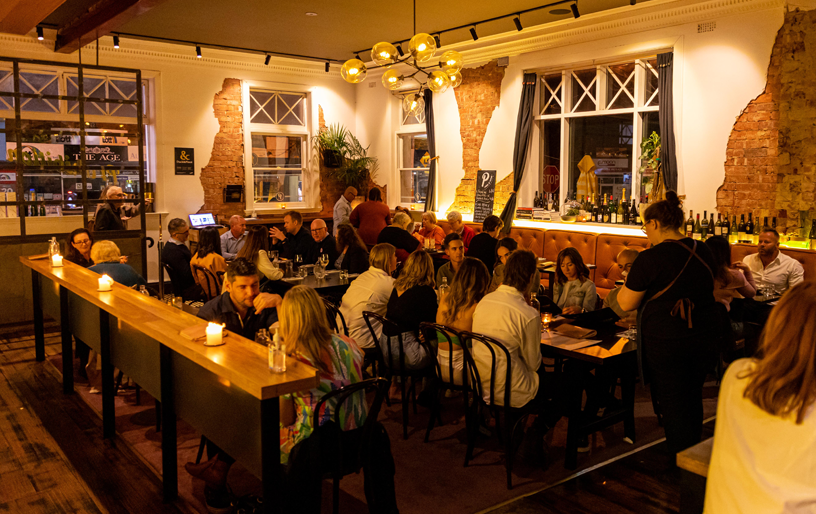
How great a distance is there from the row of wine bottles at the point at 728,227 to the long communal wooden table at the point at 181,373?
534 cm

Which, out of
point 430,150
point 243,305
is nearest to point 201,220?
point 430,150

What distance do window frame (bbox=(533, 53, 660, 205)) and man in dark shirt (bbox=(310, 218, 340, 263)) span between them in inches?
145

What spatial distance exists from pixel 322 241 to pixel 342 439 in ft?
14.0

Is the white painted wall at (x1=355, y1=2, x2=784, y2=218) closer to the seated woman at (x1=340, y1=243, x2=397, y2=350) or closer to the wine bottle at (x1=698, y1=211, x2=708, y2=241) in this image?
the wine bottle at (x1=698, y1=211, x2=708, y2=241)

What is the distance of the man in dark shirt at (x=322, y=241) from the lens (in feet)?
22.6

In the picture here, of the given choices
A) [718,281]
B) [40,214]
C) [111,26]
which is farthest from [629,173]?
[40,214]

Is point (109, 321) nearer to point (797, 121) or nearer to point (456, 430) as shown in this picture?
point (456, 430)

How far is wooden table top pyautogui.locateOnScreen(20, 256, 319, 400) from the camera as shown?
7.95ft

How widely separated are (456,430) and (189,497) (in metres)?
1.72

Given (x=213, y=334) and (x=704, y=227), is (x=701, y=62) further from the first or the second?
(x=213, y=334)

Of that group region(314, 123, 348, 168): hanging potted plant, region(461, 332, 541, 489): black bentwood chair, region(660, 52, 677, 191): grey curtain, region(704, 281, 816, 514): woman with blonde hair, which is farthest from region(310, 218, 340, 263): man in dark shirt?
region(704, 281, 816, 514): woman with blonde hair

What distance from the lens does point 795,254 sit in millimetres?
6129

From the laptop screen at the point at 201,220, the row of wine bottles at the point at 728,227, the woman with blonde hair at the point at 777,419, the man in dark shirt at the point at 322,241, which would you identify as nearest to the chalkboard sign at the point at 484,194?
the row of wine bottles at the point at 728,227

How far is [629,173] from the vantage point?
27.0 feet
